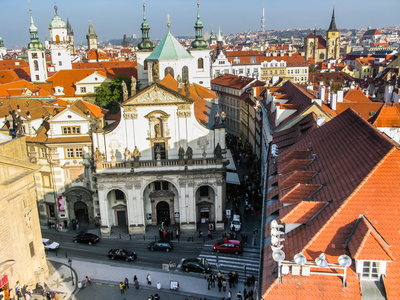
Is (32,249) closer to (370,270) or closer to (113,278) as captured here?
(113,278)

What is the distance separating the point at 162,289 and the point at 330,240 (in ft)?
69.4

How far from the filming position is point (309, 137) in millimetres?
36062

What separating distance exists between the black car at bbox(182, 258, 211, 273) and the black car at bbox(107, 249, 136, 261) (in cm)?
568

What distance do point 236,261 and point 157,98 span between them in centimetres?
1908

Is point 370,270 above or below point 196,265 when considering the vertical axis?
above

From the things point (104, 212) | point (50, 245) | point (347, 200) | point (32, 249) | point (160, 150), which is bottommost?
point (50, 245)

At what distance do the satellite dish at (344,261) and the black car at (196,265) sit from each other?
22.3 meters

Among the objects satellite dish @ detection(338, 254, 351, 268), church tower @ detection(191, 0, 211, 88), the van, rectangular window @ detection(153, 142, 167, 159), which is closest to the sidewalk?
the van

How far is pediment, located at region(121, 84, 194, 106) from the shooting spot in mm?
45406

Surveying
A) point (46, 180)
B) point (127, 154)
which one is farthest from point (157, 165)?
point (46, 180)

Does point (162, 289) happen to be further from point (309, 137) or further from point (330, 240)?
point (330, 240)

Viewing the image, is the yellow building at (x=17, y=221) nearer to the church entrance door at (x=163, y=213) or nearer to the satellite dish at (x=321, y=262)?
the church entrance door at (x=163, y=213)

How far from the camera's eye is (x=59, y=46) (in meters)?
127

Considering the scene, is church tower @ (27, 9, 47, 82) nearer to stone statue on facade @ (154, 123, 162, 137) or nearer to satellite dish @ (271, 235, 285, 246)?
stone statue on facade @ (154, 123, 162, 137)
